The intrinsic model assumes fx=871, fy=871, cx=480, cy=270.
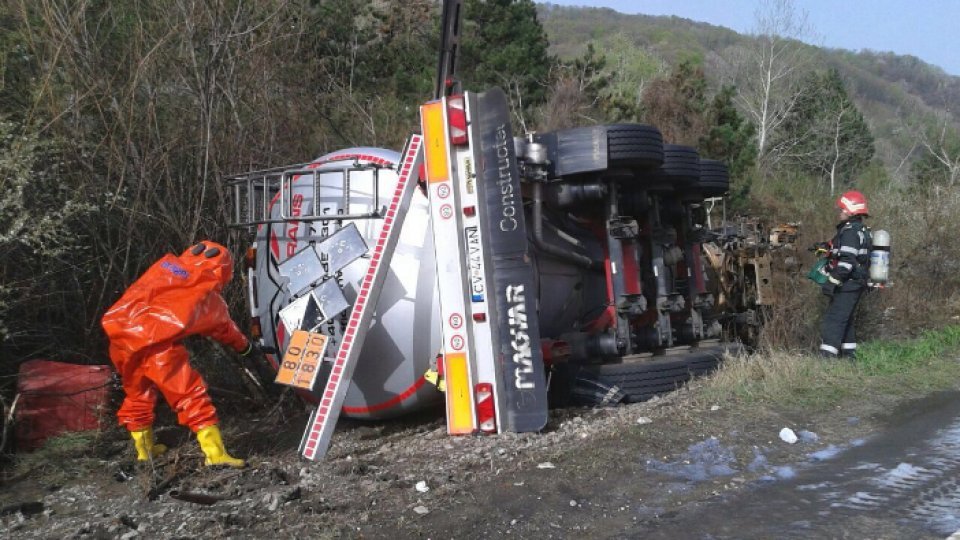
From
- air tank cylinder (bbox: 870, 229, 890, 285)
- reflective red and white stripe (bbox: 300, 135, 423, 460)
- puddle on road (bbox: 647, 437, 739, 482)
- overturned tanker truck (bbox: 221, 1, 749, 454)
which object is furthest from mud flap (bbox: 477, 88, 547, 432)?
air tank cylinder (bbox: 870, 229, 890, 285)

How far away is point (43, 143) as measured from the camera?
5848 millimetres

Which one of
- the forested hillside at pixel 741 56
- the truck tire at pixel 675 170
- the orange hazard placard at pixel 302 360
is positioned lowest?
the orange hazard placard at pixel 302 360

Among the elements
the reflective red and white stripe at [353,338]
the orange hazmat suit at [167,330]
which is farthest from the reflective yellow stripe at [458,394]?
the orange hazmat suit at [167,330]

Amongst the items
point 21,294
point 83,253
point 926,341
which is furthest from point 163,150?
point 926,341

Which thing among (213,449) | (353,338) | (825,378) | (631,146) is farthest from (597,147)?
(213,449)

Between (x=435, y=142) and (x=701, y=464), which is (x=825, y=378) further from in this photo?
(x=435, y=142)

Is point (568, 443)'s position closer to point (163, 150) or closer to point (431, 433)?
point (431, 433)

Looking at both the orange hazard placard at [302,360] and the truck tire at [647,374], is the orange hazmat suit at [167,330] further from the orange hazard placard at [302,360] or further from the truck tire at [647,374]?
the truck tire at [647,374]

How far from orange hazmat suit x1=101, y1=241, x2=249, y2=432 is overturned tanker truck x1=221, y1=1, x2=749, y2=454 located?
0.63 m

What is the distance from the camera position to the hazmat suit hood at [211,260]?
539 centimetres

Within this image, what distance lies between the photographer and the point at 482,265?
17.9ft

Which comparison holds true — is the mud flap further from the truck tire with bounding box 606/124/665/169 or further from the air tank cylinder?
the air tank cylinder

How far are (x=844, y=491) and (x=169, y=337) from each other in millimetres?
3795

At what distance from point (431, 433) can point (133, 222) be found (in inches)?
123
